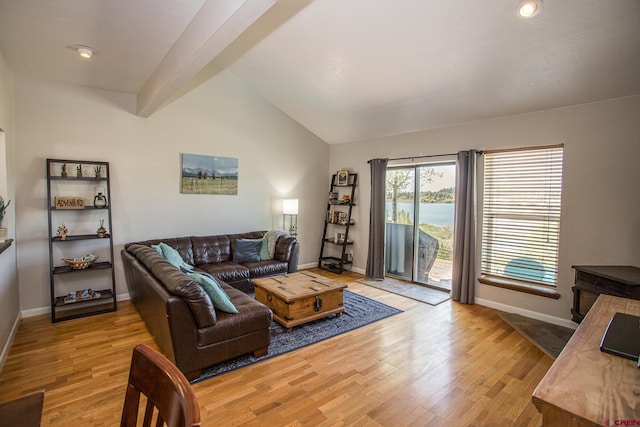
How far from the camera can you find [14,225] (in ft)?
11.2

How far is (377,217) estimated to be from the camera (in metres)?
5.45

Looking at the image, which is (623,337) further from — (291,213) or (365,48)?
(291,213)

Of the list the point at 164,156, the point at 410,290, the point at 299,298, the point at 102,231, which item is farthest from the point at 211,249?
the point at 410,290

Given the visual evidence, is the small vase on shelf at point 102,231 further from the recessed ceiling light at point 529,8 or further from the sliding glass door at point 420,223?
the recessed ceiling light at point 529,8

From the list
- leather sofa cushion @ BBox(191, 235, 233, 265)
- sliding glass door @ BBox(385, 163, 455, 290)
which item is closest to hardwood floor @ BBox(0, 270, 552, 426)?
leather sofa cushion @ BBox(191, 235, 233, 265)

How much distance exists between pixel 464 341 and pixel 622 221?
2002 millimetres

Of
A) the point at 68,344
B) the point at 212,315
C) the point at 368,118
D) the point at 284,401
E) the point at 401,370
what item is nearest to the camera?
the point at 284,401

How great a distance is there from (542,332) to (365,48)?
360 cm

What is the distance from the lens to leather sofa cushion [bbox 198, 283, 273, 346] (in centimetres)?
246

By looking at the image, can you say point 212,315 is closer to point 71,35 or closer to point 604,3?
point 71,35

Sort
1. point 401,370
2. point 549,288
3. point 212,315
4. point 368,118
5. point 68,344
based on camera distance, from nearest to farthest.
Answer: point 212,315 < point 401,370 < point 68,344 < point 549,288 < point 368,118

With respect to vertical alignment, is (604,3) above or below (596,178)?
above

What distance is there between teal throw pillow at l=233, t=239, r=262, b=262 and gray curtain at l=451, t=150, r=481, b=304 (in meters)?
2.90

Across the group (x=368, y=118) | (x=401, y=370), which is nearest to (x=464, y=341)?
(x=401, y=370)
